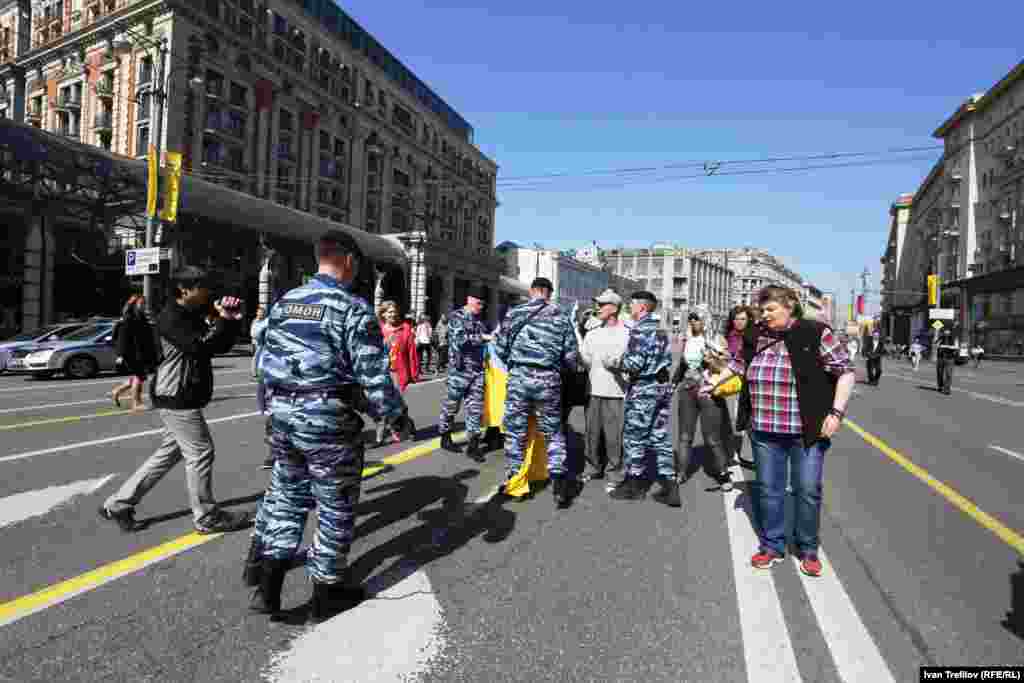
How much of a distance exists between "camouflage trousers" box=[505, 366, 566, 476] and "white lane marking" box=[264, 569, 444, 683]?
2018 mm

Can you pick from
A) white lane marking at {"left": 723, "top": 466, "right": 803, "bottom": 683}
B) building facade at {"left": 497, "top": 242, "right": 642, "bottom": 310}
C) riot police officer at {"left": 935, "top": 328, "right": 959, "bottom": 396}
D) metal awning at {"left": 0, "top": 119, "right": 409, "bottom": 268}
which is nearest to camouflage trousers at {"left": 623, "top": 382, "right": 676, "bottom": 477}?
white lane marking at {"left": 723, "top": 466, "right": 803, "bottom": 683}

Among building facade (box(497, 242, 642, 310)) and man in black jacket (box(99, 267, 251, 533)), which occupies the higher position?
building facade (box(497, 242, 642, 310))

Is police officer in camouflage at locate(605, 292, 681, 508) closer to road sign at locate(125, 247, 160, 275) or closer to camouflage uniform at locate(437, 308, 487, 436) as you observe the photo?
camouflage uniform at locate(437, 308, 487, 436)

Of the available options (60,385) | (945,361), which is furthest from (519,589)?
(945,361)

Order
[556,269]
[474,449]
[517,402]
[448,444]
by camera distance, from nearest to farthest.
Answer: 1. [517,402]
2. [474,449]
3. [448,444]
4. [556,269]

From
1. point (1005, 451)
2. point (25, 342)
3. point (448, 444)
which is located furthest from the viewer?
point (25, 342)

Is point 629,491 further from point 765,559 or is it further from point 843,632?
point 843,632

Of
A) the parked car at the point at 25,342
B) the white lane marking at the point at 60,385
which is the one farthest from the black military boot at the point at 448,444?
the parked car at the point at 25,342

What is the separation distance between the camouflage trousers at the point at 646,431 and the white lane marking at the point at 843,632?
65.7 inches

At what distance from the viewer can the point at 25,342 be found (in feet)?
51.7

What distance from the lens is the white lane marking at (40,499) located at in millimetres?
4575

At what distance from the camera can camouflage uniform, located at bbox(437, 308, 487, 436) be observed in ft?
24.9

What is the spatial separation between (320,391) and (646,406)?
3.21 m

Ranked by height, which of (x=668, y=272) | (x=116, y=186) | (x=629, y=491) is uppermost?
(x=668, y=272)
